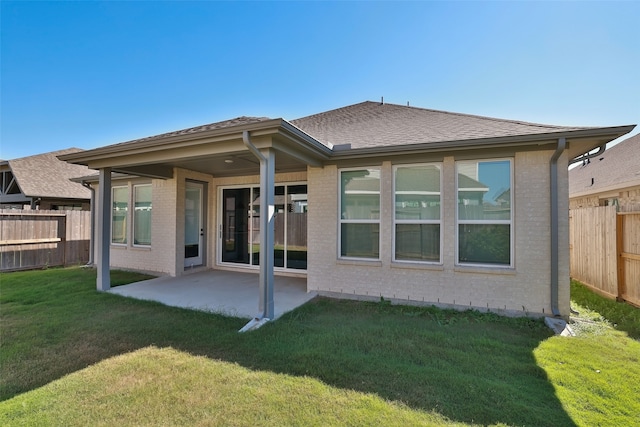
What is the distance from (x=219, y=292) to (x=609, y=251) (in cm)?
832

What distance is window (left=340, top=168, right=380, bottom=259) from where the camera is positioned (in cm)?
591

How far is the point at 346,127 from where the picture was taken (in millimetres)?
7527

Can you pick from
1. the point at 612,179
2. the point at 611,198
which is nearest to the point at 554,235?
the point at 612,179

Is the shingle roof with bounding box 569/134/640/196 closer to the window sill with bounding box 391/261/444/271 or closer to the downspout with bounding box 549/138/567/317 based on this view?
the downspout with bounding box 549/138/567/317

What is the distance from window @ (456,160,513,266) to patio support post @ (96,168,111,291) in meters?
7.37

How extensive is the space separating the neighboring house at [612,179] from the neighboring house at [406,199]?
4533 millimetres

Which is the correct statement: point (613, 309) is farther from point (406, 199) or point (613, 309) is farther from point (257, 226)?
point (257, 226)

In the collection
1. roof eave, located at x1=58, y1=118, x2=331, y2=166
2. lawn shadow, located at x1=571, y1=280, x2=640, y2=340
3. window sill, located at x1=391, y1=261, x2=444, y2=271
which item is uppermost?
roof eave, located at x1=58, y1=118, x2=331, y2=166

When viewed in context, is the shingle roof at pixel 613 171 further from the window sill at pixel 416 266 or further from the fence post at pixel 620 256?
the window sill at pixel 416 266

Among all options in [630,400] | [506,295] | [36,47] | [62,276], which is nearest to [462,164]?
[506,295]

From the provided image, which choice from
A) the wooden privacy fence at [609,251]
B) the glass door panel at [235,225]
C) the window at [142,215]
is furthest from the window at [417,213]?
the window at [142,215]

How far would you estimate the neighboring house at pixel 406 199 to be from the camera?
4.67 meters

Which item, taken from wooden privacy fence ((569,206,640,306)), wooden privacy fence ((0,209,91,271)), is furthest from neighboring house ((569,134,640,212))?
wooden privacy fence ((0,209,91,271))

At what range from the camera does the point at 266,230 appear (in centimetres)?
467
